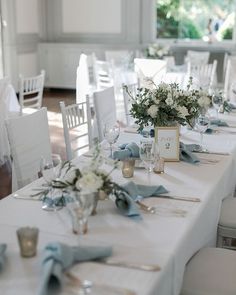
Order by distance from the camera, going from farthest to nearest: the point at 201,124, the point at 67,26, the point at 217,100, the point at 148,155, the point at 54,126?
the point at 67,26 < the point at 54,126 < the point at 217,100 < the point at 201,124 < the point at 148,155

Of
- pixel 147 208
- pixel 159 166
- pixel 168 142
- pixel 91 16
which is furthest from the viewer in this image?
pixel 91 16

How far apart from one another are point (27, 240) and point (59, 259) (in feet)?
0.57

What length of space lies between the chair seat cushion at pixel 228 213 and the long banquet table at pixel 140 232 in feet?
0.50

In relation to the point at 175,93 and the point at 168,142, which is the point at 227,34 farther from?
the point at 168,142

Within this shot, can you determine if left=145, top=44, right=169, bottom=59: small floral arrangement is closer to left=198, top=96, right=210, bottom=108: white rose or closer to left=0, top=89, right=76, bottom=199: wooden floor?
left=0, top=89, right=76, bottom=199: wooden floor

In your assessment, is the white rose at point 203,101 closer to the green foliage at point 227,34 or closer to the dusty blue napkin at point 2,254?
the dusty blue napkin at point 2,254

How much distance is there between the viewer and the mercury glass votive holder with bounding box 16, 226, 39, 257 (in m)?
1.49

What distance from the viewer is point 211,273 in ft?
6.34

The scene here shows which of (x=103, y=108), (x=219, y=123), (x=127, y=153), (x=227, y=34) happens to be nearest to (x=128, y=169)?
(x=127, y=153)

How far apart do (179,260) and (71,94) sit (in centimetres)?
784

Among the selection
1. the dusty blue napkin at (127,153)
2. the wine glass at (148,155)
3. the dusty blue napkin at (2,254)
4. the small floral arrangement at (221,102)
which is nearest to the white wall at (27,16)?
the small floral arrangement at (221,102)

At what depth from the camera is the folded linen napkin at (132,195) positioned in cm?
182

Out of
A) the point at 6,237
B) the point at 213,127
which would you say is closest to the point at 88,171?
the point at 6,237

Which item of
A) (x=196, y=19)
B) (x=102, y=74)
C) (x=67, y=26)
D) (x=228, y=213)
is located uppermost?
(x=196, y=19)
